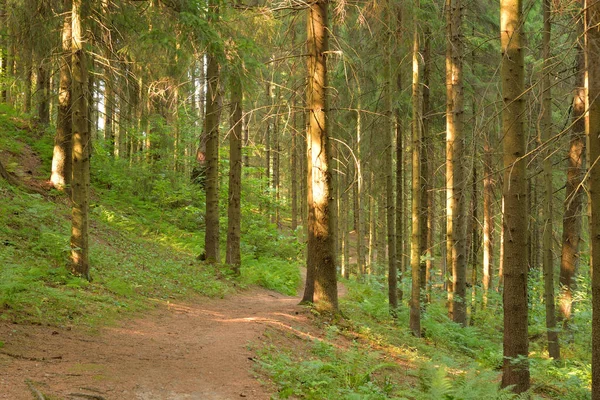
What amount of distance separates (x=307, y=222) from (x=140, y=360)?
5625mm

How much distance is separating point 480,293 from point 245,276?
409 inches

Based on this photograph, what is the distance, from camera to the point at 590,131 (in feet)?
16.3

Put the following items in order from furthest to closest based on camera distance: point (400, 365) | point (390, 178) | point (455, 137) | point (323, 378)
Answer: point (390, 178), point (455, 137), point (400, 365), point (323, 378)

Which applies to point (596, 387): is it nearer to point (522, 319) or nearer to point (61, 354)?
point (522, 319)

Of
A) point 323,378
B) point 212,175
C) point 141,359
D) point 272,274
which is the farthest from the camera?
point 272,274

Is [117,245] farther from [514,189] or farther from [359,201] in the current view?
→ [514,189]

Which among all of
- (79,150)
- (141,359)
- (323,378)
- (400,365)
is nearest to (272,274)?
(400,365)

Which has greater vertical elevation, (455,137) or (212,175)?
(455,137)

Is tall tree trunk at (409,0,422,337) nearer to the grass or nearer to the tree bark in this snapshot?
the grass

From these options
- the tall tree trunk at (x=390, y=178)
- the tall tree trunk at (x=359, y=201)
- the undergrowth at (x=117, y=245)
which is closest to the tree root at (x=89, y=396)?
the undergrowth at (x=117, y=245)

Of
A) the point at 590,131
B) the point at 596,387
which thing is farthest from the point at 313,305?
the point at 590,131

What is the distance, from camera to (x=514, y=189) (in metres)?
5.84

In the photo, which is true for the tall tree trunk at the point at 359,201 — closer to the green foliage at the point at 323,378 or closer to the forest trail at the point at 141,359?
the green foliage at the point at 323,378

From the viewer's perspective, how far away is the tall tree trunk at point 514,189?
227 inches
